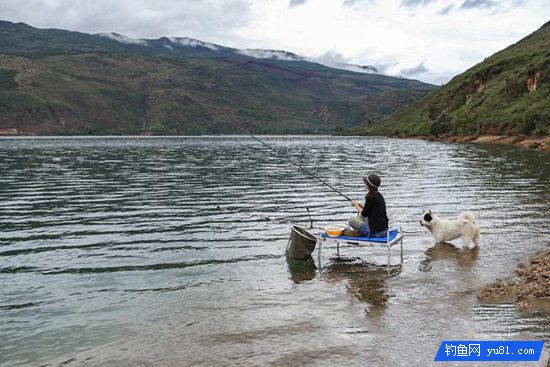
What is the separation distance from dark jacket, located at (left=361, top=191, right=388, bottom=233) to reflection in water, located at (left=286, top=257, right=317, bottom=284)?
82.2 inches

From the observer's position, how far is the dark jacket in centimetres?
1502

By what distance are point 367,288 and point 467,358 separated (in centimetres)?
428

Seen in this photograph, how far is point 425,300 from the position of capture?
11.8 metres

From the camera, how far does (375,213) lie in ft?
49.5

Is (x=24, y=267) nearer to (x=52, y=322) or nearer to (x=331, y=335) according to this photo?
(x=52, y=322)

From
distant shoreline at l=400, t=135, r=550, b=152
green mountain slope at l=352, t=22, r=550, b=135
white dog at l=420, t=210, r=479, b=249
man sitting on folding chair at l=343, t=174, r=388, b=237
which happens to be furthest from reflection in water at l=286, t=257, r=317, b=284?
green mountain slope at l=352, t=22, r=550, b=135

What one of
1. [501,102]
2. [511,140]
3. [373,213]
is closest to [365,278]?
[373,213]

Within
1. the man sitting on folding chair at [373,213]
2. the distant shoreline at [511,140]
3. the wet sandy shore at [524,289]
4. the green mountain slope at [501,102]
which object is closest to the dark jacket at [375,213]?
the man sitting on folding chair at [373,213]

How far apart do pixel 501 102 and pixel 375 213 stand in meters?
105

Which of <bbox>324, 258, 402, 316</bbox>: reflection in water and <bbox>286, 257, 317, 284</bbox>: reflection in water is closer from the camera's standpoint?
<bbox>324, 258, 402, 316</bbox>: reflection in water

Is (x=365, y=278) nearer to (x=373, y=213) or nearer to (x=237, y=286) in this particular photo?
(x=373, y=213)

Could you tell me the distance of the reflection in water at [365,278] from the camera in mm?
11828

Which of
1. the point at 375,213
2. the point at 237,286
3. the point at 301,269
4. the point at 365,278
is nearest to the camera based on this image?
the point at 237,286

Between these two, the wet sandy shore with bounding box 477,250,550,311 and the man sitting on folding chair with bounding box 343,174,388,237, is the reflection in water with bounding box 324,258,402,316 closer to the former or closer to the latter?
the man sitting on folding chair with bounding box 343,174,388,237
